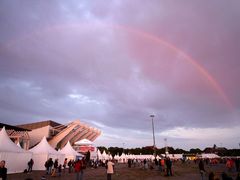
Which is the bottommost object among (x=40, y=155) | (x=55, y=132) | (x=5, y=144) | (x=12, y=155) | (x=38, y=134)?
(x=40, y=155)

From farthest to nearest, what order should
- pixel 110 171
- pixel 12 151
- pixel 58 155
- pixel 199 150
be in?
1. pixel 199 150
2. pixel 58 155
3. pixel 12 151
4. pixel 110 171

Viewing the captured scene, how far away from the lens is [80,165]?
1642 cm

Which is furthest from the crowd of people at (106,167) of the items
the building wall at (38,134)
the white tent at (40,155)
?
the building wall at (38,134)

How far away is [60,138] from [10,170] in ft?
181

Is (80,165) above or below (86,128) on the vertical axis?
below

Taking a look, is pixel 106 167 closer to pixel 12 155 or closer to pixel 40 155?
pixel 40 155

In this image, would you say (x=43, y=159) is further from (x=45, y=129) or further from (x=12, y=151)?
(x=45, y=129)

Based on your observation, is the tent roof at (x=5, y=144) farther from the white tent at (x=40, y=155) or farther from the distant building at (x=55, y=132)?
the distant building at (x=55, y=132)

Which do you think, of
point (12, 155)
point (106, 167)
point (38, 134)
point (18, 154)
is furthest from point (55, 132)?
point (12, 155)

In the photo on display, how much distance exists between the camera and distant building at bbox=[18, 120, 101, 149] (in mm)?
74000

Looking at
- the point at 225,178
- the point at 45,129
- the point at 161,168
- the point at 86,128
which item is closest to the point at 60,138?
the point at 45,129

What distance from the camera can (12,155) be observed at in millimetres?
23062

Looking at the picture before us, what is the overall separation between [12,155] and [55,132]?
59.7 metres

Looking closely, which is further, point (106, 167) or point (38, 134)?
point (38, 134)
